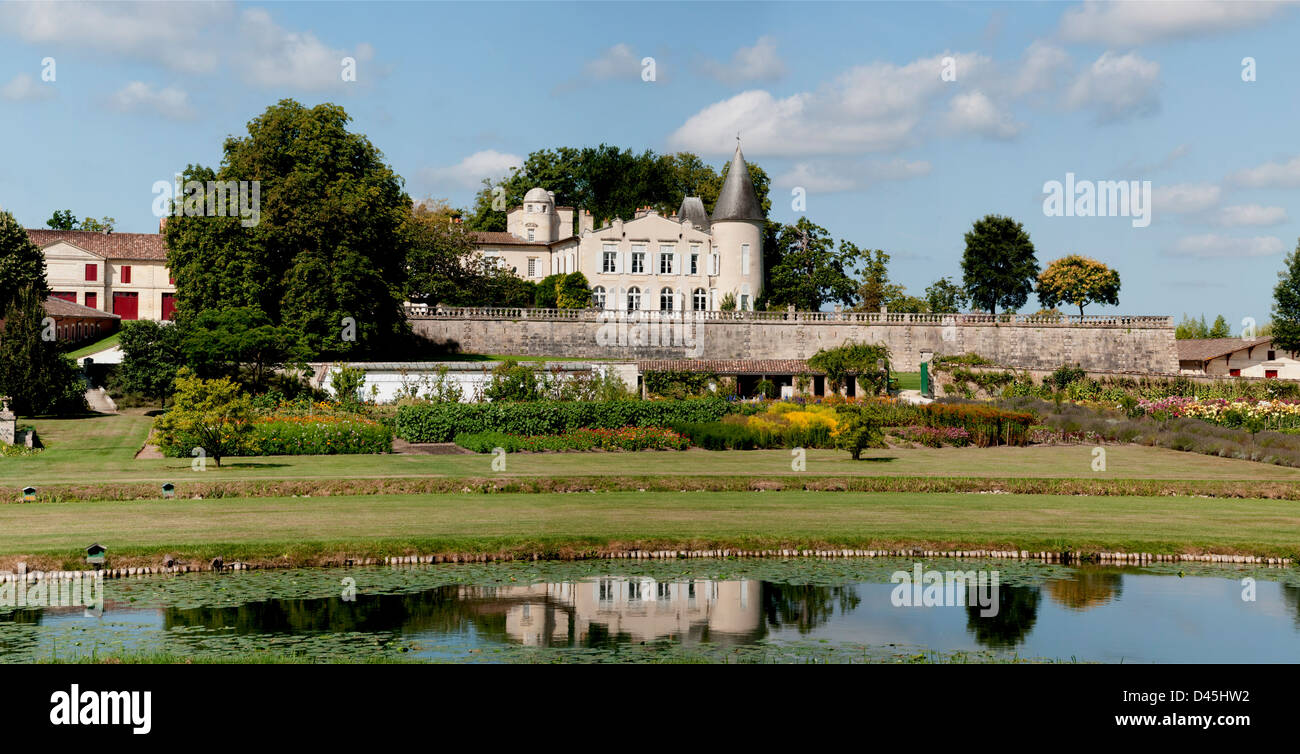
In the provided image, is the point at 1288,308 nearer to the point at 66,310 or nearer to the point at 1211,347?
the point at 1211,347

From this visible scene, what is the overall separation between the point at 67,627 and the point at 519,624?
5387 millimetres

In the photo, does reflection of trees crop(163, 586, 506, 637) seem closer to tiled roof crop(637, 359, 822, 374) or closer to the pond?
the pond

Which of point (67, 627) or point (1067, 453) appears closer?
point (67, 627)

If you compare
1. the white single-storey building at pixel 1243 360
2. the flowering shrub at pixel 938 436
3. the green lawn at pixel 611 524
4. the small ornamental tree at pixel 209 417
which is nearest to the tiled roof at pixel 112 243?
the small ornamental tree at pixel 209 417

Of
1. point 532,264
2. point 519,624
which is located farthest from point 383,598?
point 532,264

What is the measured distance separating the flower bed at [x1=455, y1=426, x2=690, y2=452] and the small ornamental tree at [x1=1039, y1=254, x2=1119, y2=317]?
6947cm

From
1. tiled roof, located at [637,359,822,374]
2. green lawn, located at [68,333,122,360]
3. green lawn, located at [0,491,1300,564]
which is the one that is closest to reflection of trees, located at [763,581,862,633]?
green lawn, located at [0,491,1300,564]

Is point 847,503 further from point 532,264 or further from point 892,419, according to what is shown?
point 532,264

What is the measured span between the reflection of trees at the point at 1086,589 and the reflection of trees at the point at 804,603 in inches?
113

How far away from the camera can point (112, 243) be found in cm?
7362

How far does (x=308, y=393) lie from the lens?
4516 cm

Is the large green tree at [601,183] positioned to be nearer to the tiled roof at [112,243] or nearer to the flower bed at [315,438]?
the tiled roof at [112,243]

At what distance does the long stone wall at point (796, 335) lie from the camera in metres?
71.6

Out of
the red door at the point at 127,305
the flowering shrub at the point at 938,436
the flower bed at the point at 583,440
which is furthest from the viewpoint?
the red door at the point at 127,305
